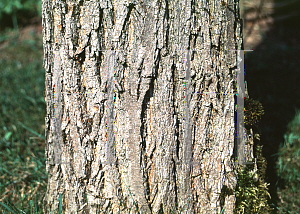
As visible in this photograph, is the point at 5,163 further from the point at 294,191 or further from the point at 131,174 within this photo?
the point at 294,191

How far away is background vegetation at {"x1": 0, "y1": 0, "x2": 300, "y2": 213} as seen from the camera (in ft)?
5.92

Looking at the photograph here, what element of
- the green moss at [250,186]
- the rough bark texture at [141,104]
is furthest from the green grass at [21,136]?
the green moss at [250,186]

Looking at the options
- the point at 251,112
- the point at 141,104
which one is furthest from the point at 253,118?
the point at 141,104

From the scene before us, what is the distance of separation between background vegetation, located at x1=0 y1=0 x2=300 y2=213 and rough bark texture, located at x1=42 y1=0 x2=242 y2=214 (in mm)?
247

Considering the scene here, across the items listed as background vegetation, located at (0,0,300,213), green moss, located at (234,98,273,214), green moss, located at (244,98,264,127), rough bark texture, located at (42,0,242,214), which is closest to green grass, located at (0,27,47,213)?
background vegetation, located at (0,0,300,213)

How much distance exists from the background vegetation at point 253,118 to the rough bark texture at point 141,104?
0.25m

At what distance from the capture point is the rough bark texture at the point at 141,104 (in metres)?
1.42

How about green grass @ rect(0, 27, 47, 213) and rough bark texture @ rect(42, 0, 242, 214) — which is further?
green grass @ rect(0, 27, 47, 213)

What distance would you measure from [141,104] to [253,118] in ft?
2.27

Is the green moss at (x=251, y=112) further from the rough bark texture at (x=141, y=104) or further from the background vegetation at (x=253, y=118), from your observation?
the rough bark texture at (x=141, y=104)

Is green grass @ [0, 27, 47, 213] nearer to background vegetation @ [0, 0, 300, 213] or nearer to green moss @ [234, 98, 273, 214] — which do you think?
background vegetation @ [0, 0, 300, 213]

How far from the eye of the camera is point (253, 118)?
1.65 metres

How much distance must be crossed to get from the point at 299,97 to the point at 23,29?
523 centimetres

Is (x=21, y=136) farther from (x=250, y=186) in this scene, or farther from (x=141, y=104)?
(x=250, y=186)
